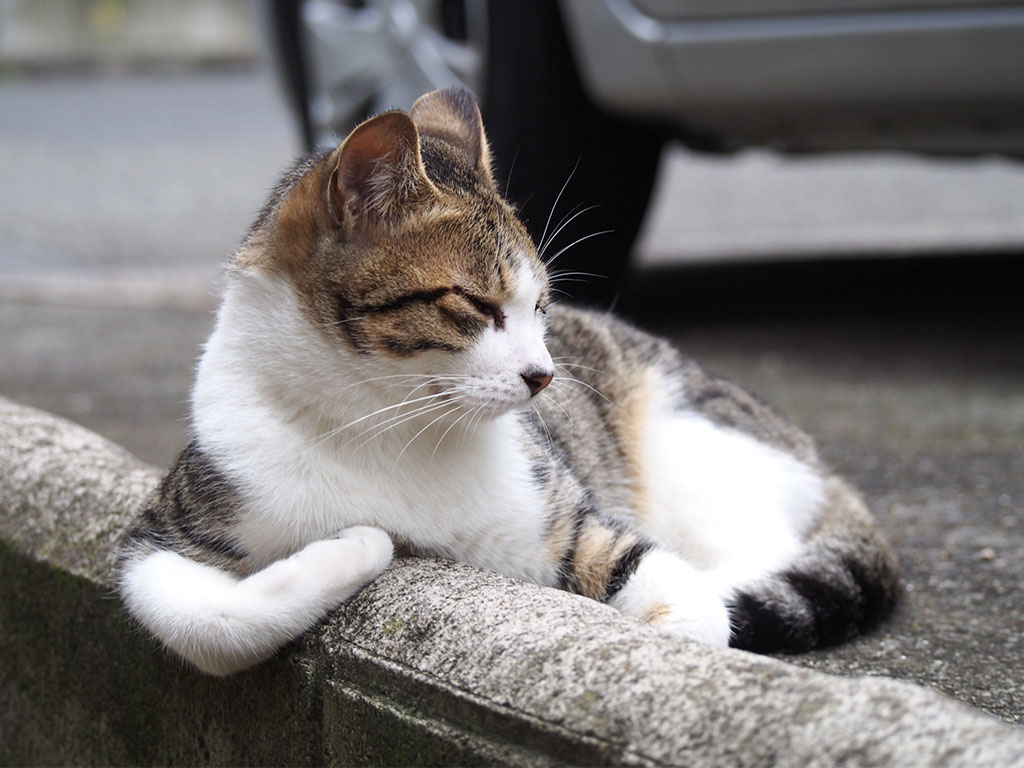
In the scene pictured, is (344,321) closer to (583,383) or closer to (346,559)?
(346,559)

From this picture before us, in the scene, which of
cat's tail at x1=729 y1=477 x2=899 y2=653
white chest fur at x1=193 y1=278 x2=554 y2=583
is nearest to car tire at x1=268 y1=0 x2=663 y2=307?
cat's tail at x1=729 y1=477 x2=899 y2=653

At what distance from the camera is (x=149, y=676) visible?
2.04 metres

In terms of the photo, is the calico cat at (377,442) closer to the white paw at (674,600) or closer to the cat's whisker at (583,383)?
the white paw at (674,600)

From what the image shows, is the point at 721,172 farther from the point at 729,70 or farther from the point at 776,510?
the point at 776,510

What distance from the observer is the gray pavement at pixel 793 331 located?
96.9 inches

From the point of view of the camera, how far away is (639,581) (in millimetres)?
2051

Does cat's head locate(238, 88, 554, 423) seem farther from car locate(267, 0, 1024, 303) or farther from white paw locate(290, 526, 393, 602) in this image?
car locate(267, 0, 1024, 303)

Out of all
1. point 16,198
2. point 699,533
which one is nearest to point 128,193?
point 16,198

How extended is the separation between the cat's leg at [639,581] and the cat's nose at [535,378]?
1.24 feet

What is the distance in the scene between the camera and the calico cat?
1.78 meters

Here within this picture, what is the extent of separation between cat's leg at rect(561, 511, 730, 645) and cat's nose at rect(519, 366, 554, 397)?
377mm

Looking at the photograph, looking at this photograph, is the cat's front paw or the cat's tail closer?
the cat's front paw

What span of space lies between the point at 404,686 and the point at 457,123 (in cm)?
111

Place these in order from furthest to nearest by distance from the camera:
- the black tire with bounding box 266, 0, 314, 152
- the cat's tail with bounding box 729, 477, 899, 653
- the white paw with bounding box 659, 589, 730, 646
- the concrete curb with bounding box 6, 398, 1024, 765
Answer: the black tire with bounding box 266, 0, 314, 152, the cat's tail with bounding box 729, 477, 899, 653, the white paw with bounding box 659, 589, 730, 646, the concrete curb with bounding box 6, 398, 1024, 765
